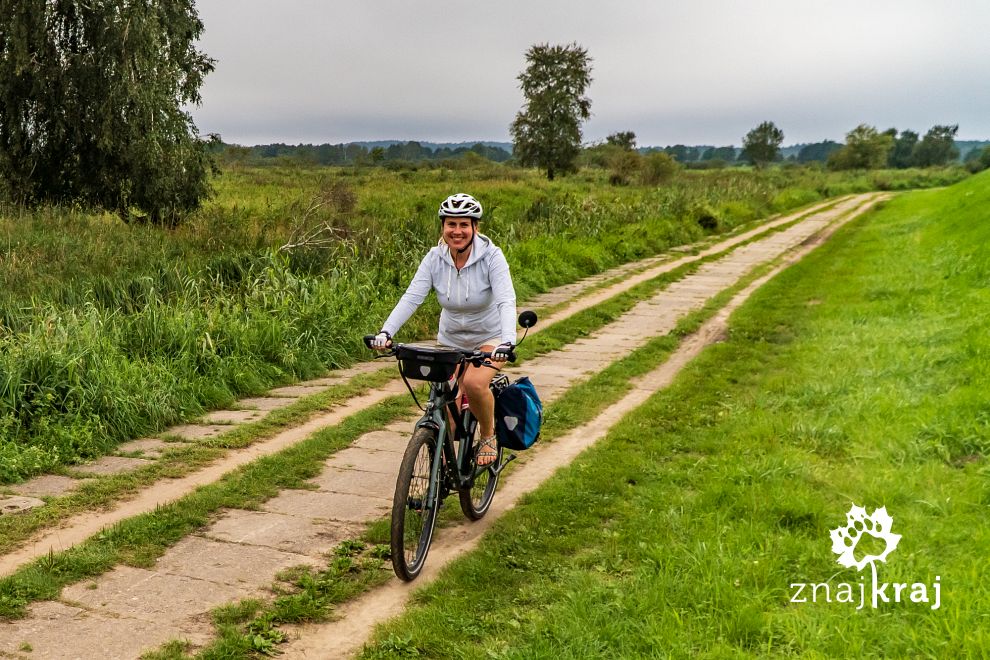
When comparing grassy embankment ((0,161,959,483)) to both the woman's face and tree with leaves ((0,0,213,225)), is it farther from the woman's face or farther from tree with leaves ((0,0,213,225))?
the woman's face

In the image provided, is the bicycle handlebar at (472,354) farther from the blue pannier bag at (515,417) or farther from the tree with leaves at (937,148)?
the tree with leaves at (937,148)

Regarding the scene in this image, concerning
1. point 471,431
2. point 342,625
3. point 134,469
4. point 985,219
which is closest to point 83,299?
point 134,469

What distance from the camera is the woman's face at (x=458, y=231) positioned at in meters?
4.89

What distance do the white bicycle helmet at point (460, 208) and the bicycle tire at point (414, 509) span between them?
1242mm

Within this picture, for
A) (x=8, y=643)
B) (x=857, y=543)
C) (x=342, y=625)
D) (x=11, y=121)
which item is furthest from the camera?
(x=11, y=121)

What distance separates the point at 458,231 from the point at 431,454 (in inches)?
51.5

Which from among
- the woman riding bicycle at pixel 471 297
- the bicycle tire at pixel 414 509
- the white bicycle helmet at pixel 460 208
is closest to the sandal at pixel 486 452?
the woman riding bicycle at pixel 471 297

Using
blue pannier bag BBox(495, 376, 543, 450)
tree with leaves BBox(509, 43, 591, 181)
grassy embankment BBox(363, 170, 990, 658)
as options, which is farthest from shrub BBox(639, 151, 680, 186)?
blue pannier bag BBox(495, 376, 543, 450)

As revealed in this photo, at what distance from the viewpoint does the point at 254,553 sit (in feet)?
16.0

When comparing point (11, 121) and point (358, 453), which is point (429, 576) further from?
point (11, 121)

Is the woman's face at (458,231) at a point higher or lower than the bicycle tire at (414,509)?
higher

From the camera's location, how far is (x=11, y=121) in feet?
58.5

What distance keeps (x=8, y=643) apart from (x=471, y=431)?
264 centimetres

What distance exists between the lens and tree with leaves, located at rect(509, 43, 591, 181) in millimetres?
60625
